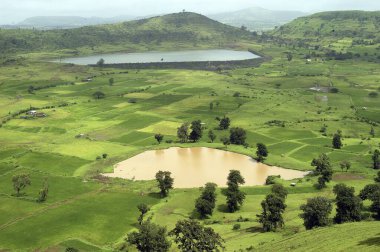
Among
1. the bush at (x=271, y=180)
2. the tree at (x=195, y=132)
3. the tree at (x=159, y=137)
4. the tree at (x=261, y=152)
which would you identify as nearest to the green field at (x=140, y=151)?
the tree at (x=159, y=137)

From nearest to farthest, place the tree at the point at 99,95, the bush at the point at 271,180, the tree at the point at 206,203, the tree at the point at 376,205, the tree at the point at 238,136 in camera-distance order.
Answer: the tree at the point at 376,205
the tree at the point at 206,203
the bush at the point at 271,180
the tree at the point at 238,136
the tree at the point at 99,95

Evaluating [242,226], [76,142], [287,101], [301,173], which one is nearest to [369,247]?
[242,226]

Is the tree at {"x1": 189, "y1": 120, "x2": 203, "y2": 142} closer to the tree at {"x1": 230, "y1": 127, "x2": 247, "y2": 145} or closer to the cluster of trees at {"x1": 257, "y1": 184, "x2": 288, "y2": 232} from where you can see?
the tree at {"x1": 230, "y1": 127, "x2": 247, "y2": 145}

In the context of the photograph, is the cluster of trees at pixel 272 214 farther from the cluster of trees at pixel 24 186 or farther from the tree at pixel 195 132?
the tree at pixel 195 132

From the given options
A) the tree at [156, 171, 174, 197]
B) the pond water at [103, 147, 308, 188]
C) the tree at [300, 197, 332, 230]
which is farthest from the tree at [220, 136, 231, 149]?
the tree at [300, 197, 332, 230]

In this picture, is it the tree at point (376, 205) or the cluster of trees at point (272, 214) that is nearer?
the cluster of trees at point (272, 214)

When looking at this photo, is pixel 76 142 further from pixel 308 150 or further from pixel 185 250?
pixel 185 250

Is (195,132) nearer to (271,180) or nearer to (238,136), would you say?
(238,136)
